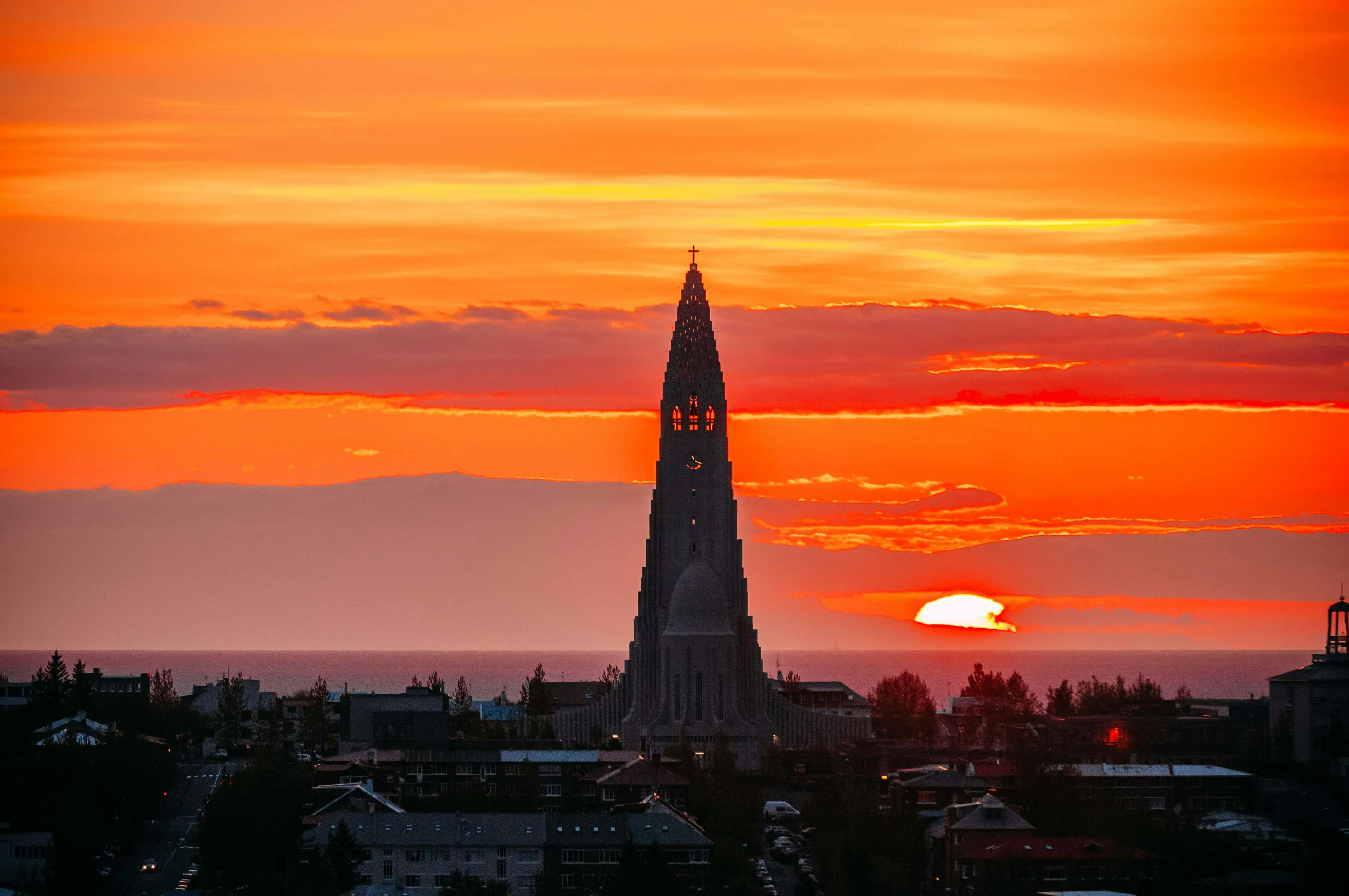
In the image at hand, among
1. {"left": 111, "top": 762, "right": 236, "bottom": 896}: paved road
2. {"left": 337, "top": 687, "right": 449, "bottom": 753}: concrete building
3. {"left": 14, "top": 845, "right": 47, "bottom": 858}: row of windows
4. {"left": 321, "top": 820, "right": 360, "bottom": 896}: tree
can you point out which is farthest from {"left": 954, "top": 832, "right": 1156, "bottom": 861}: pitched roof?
{"left": 337, "top": 687, "right": 449, "bottom": 753}: concrete building

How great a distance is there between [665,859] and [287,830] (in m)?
17.4

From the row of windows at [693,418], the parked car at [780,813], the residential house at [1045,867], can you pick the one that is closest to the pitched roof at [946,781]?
the parked car at [780,813]

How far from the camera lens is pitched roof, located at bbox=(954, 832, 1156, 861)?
116 meters

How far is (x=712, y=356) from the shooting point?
605ft

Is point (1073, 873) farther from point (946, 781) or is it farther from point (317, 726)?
point (317, 726)

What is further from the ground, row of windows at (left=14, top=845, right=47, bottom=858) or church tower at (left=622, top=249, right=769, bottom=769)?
church tower at (left=622, top=249, right=769, bottom=769)

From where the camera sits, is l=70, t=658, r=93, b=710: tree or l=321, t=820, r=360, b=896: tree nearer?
l=321, t=820, r=360, b=896: tree

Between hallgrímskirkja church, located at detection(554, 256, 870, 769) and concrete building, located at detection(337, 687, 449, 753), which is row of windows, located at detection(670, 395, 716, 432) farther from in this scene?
concrete building, located at detection(337, 687, 449, 753)

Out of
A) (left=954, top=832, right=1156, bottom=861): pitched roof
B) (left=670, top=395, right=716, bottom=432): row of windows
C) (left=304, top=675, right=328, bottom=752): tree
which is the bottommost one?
(left=954, top=832, right=1156, bottom=861): pitched roof

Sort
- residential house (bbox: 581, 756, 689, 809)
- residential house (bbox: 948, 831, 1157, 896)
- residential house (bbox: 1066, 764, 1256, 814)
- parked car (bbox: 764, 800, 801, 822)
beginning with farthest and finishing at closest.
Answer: residential house (bbox: 1066, 764, 1256, 814)
parked car (bbox: 764, 800, 801, 822)
residential house (bbox: 581, 756, 689, 809)
residential house (bbox: 948, 831, 1157, 896)

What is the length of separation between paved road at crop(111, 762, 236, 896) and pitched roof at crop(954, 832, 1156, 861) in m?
36.1

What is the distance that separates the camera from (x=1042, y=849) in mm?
117000

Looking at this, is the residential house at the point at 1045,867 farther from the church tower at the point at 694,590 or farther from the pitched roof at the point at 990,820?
the church tower at the point at 694,590

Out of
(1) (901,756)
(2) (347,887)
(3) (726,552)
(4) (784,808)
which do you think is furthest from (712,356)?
(2) (347,887)
